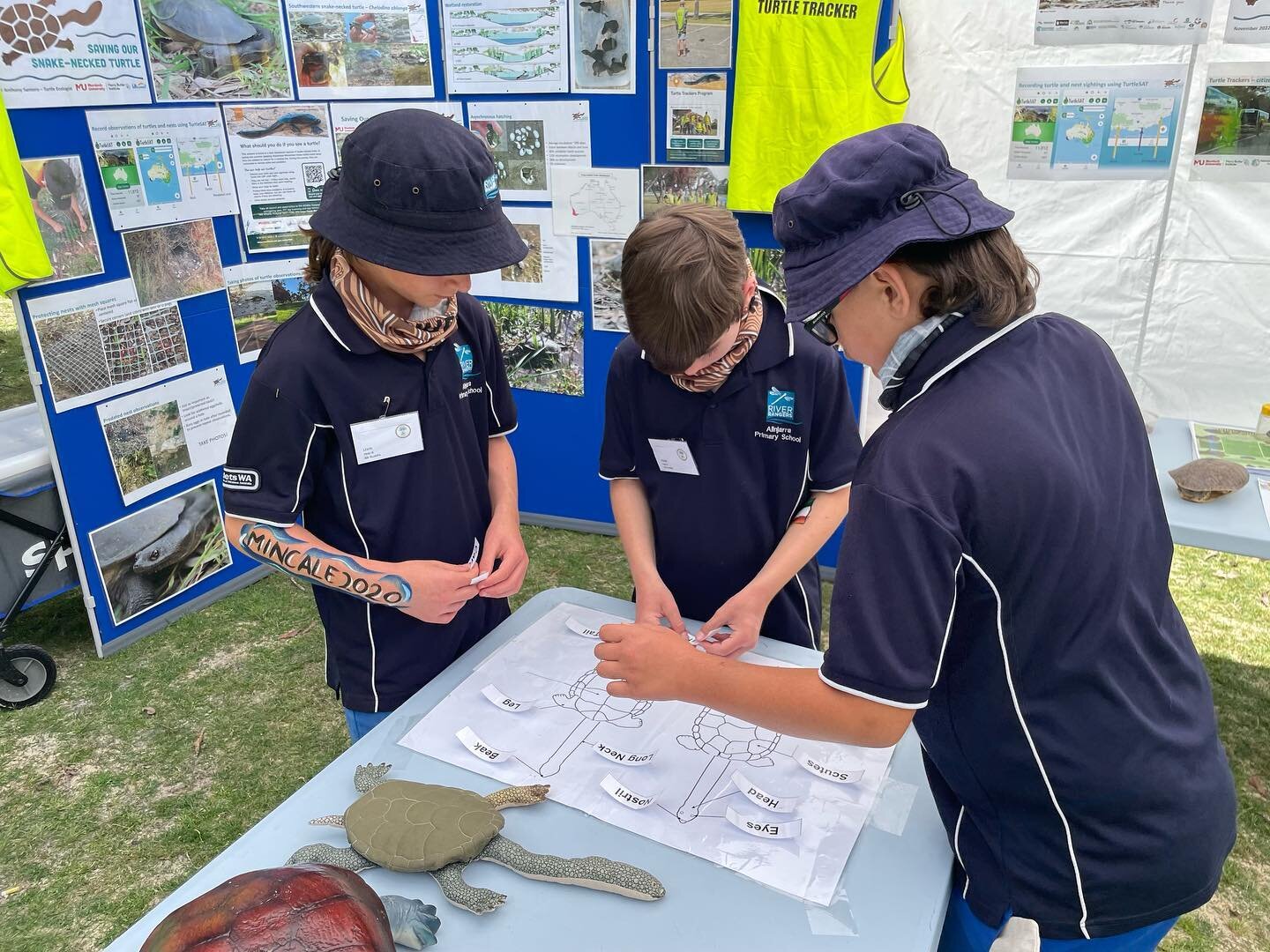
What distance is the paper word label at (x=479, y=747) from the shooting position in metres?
1.33

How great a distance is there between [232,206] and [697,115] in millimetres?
1853

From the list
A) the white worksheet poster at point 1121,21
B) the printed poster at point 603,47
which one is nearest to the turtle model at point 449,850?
the white worksheet poster at point 1121,21

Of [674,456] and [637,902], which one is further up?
[674,456]

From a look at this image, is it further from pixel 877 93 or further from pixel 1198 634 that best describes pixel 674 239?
pixel 1198 634

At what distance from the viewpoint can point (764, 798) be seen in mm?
1229

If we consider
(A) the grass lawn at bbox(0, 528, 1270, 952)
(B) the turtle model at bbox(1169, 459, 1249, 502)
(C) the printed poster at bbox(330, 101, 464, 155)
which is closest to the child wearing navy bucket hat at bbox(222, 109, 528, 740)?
(A) the grass lawn at bbox(0, 528, 1270, 952)

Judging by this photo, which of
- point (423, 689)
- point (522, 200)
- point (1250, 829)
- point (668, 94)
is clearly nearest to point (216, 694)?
point (423, 689)

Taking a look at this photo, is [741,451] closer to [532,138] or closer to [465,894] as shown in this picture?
[465,894]

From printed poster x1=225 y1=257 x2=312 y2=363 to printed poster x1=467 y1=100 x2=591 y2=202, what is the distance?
951mm

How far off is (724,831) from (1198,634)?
293 centimetres

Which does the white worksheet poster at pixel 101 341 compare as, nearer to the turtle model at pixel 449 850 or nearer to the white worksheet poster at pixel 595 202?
the white worksheet poster at pixel 595 202

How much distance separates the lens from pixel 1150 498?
100 cm

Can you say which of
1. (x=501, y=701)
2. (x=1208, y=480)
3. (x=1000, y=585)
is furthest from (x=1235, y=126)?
(x=501, y=701)

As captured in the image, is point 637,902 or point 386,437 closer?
point 637,902
